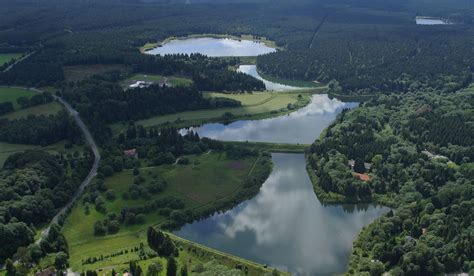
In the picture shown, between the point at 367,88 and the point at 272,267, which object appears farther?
the point at 367,88

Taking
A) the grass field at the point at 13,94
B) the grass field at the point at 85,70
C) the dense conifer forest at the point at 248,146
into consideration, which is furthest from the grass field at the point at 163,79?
the grass field at the point at 13,94

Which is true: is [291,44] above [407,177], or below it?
above

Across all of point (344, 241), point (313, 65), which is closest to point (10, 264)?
point (344, 241)

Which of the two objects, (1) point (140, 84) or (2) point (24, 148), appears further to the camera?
(1) point (140, 84)

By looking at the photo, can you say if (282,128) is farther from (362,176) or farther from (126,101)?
Answer: (126,101)

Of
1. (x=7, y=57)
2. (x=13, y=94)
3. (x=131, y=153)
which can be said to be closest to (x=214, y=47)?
(x=7, y=57)

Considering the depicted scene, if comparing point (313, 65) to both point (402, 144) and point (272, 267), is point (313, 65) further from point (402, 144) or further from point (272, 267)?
point (272, 267)
